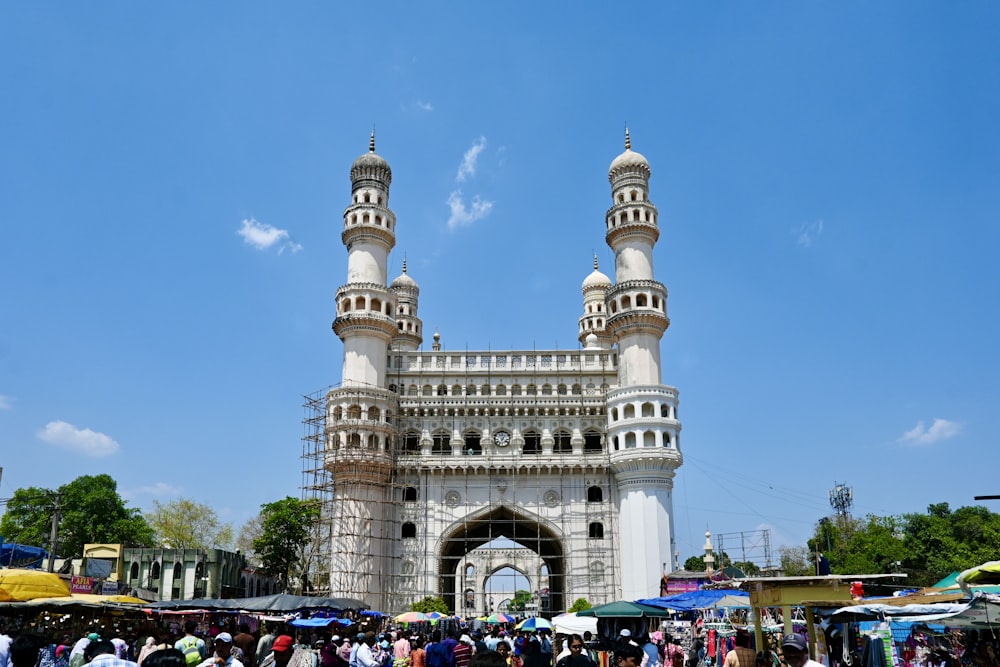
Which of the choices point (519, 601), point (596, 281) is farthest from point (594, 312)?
point (519, 601)

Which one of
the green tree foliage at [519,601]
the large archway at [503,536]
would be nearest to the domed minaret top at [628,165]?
the large archway at [503,536]

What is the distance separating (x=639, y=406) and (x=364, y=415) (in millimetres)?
17240

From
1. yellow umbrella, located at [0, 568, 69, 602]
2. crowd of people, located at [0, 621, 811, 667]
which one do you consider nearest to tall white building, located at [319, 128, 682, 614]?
Answer: crowd of people, located at [0, 621, 811, 667]

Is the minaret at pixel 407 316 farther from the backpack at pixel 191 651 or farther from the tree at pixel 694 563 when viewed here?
the backpack at pixel 191 651

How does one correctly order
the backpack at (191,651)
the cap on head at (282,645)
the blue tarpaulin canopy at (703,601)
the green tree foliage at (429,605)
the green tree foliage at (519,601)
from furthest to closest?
the green tree foliage at (519,601) → the green tree foliage at (429,605) → the blue tarpaulin canopy at (703,601) → the backpack at (191,651) → the cap on head at (282,645)

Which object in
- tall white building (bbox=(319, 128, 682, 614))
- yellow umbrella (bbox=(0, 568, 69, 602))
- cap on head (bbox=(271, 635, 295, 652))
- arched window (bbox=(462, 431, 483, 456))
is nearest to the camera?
cap on head (bbox=(271, 635, 295, 652))

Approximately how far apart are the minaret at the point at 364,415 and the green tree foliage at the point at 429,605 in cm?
290

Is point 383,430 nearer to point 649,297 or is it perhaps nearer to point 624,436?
point 624,436

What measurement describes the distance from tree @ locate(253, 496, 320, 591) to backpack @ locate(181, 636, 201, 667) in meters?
45.4

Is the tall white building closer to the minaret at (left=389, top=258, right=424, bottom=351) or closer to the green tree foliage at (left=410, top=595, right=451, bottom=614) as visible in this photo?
the green tree foliage at (left=410, top=595, right=451, bottom=614)

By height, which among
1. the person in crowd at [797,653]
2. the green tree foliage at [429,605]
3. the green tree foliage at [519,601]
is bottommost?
the green tree foliage at [519,601]

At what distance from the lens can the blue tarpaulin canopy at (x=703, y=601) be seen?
23375 millimetres

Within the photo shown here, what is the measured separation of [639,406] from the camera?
176ft

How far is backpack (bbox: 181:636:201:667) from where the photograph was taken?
1416 centimetres
